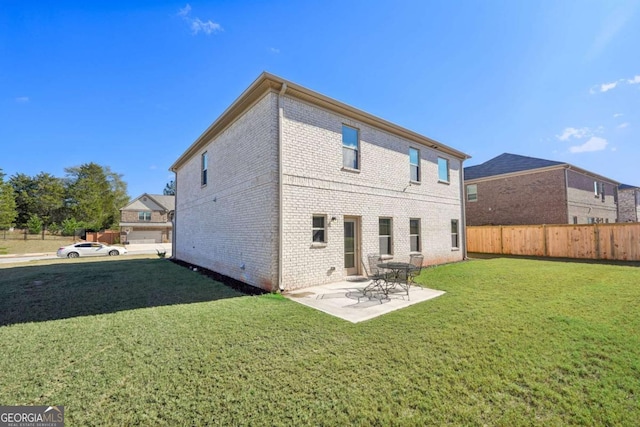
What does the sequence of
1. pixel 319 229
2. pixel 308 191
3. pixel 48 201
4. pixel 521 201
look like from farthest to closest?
pixel 48 201 → pixel 521 201 → pixel 319 229 → pixel 308 191

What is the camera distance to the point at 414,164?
11.9m

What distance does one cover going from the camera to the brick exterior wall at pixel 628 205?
27312 mm

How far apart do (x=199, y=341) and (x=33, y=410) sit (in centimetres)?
177

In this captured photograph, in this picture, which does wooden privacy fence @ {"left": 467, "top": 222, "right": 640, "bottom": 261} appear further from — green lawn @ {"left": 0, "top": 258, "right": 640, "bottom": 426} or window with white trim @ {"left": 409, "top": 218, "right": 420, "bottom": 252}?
green lawn @ {"left": 0, "top": 258, "right": 640, "bottom": 426}

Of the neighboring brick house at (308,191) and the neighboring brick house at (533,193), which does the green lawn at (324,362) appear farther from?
the neighboring brick house at (533,193)

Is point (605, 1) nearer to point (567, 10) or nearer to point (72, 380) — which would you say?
point (567, 10)

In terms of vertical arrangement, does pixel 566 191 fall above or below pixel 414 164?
below

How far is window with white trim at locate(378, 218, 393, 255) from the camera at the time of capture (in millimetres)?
10070

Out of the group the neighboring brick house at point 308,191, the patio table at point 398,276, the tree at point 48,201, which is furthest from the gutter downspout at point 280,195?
the tree at point 48,201

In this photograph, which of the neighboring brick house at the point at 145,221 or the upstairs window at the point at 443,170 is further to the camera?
the neighboring brick house at the point at 145,221

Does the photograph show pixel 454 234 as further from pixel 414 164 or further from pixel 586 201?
pixel 586 201

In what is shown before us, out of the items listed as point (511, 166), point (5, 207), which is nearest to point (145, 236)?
point (5, 207)

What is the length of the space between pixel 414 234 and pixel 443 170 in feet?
14.4

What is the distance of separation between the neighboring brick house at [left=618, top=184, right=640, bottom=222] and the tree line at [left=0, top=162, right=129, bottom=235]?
6914 centimetres
